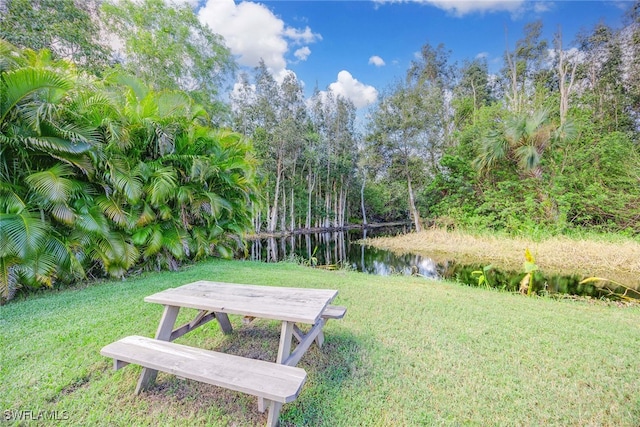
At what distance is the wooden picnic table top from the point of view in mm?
1587

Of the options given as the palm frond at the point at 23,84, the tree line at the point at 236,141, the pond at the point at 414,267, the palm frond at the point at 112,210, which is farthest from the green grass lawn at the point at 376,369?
the pond at the point at 414,267

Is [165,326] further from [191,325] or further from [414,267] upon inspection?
[414,267]

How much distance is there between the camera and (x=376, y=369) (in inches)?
77.2

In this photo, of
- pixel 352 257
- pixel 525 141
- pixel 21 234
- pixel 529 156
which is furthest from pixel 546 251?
pixel 21 234

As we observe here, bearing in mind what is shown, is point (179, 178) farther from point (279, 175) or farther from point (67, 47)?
point (279, 175)

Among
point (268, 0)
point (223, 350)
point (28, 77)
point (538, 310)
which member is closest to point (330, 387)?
point (223, 350)

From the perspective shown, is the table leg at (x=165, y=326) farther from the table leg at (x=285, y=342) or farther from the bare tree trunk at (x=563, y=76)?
the bare tree trunk at (x=563, y=76)

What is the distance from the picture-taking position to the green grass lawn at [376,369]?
5.11ft

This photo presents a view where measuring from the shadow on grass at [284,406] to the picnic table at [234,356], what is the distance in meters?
0.12

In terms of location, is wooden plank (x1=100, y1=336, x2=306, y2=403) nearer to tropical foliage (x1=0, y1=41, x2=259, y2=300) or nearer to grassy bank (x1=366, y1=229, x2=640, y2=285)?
tropical foliage (x1=0, y1=41, x2=259, y2=300)

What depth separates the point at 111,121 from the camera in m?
3.93

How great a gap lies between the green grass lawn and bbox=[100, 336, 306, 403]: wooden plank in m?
0.32

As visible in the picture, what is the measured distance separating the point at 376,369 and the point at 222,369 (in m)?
1.11

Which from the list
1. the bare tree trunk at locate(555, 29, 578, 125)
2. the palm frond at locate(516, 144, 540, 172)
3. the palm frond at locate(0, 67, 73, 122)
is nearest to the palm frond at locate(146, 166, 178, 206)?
the palm frond at locate(0, 67, 73, 122)
